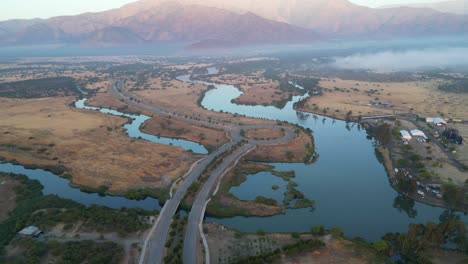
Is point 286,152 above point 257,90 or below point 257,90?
below

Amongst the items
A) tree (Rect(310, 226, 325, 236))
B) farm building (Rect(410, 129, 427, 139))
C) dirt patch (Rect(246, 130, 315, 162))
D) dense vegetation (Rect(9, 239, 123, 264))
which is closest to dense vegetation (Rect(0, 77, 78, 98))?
dirt patch (Rect(246, 130, 315, 162))

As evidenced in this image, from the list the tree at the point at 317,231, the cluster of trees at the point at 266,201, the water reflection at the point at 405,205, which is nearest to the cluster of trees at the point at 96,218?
the cluster of trees at the point at 266,201

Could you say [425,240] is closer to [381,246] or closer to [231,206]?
[381,246]

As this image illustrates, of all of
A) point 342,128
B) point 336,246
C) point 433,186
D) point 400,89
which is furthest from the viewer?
point 400,89

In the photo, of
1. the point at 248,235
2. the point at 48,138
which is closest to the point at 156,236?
the point at 248,235

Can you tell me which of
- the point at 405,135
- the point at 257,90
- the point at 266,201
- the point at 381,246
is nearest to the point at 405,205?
the point at 381,246

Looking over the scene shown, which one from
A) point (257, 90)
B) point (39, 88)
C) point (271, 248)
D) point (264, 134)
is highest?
point (257, 90)

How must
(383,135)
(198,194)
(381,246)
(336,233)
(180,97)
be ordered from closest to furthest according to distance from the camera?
(381,246)
(336,233)
(198,194)
(383,135)
(180,97)

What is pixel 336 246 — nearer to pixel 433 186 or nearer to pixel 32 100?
pixel 433 186

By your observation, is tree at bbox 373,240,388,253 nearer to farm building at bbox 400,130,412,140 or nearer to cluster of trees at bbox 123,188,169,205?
cluster of trees at bbox 123,188,169,205
